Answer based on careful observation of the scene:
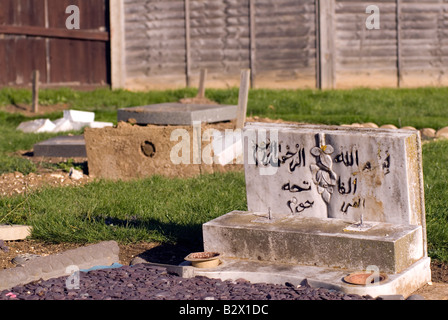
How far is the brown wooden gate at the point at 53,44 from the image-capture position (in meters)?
15.2

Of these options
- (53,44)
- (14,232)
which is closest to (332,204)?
(14,232)

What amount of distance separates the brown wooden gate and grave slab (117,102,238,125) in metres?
6.68

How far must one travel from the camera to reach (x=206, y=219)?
6367 millimetres

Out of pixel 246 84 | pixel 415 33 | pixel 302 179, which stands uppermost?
pixel 415 33

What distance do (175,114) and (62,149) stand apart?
6.18 ft

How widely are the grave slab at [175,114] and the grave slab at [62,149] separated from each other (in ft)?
2.75

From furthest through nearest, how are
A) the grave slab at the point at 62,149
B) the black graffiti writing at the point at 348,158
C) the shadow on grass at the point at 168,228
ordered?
the grave slab at the point at 62,149
the shadow on grass at the point at 168,228
the black graffiti writing at the point at 348,158

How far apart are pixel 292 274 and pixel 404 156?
40.3 inches

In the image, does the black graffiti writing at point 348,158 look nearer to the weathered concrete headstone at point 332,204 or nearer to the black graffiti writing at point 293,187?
the weathered concrete headstone at point 332,204

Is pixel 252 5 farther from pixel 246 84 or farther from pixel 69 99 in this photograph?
pixel 246 84

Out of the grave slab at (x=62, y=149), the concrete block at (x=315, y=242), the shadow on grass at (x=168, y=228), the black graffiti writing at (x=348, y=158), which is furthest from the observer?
the grave slab at (x=62, y=149)

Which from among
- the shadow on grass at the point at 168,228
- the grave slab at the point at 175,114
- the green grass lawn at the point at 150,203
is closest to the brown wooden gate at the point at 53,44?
the green grass lawn at the point at 150,203

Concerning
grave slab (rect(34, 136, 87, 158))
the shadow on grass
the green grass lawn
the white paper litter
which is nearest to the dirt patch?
the green grass lawn
